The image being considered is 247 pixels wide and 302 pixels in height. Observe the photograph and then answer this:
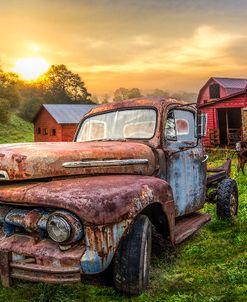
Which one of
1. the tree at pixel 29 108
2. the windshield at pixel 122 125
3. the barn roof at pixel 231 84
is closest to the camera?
the windshield at pixel 122 125

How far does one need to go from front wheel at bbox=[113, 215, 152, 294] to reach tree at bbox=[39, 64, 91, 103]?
6608cm

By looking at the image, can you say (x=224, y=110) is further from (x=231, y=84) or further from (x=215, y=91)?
(x=231, y=84)

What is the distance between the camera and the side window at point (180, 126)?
552 cm

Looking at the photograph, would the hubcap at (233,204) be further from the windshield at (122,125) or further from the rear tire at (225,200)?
the windshield at (122,125)

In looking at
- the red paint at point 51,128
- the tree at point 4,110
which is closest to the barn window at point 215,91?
the red paint at point 51,128

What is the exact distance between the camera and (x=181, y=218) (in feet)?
19.3

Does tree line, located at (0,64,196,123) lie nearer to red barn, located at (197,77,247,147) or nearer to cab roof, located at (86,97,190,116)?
red barn, located at (197,77,247,147)

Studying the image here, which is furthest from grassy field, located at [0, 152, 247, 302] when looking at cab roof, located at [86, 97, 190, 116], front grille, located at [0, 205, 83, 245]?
cab roof, located at [86, 97, 190, 116]

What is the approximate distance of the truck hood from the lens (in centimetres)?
399

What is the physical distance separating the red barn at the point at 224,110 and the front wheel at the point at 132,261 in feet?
49.0

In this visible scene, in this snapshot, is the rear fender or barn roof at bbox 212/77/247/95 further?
barn roof at bbox 212/77/247/95

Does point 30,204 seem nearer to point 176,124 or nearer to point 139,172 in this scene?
point 139,172

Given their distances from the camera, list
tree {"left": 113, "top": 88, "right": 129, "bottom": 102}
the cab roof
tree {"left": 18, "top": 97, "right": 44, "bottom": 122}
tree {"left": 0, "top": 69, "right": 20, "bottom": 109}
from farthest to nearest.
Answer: tree {"left": 113, "top": 88, "right": 129, "bottom": 102}
tree {"left": 18, "top": 97, "right": 44, "bottom": 122}
tree {"left": 0, "top": 69, "right": 20, "bottom": 109}
the cab roof

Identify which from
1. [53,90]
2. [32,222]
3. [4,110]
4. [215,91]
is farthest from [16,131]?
[32,222]
